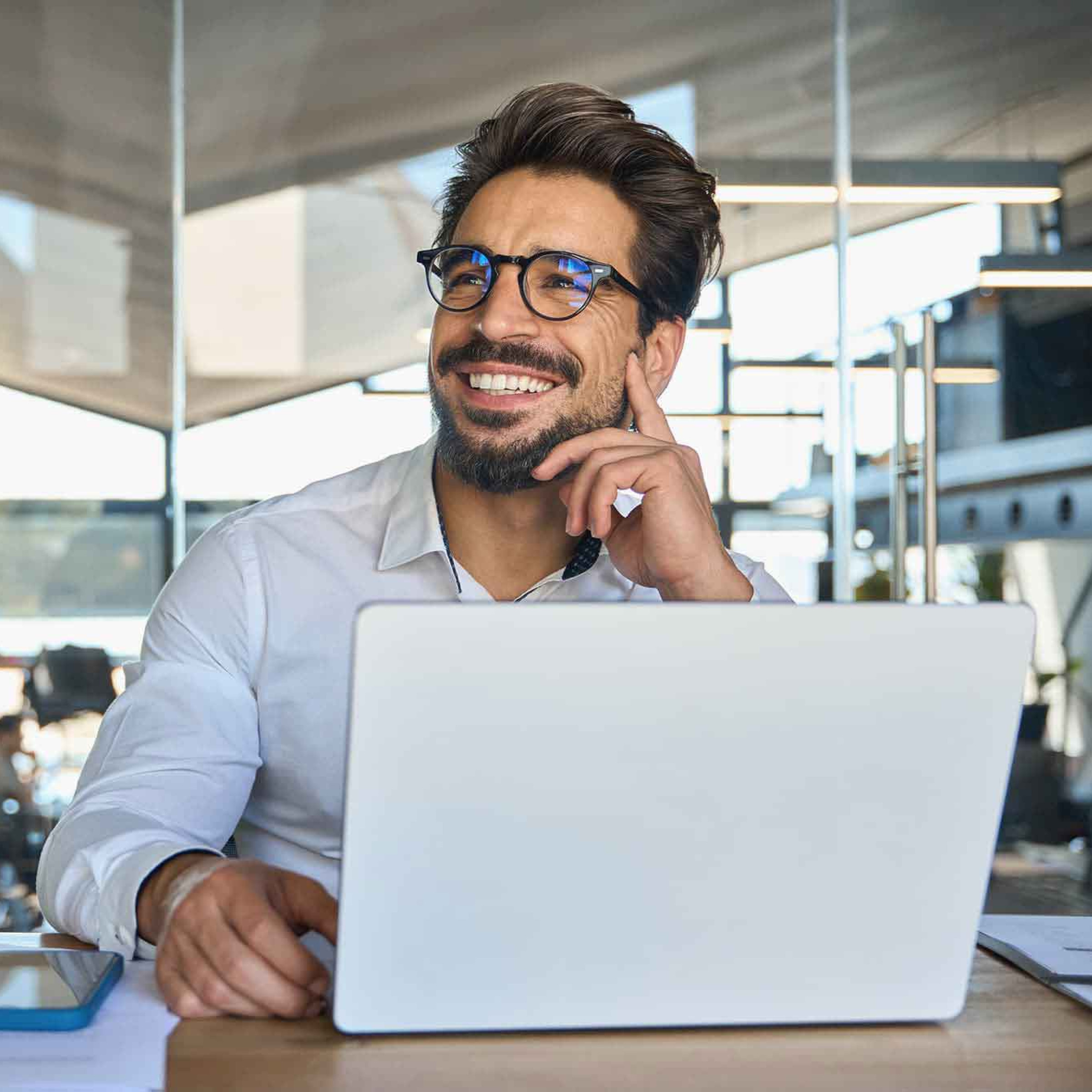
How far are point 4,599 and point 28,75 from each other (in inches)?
59.2

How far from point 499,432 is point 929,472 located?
2609 millimetres

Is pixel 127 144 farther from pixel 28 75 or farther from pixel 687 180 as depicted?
pixel 687 180

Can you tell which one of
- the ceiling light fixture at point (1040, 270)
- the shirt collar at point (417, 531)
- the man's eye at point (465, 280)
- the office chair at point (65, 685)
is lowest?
the office chair at point (65, 685)

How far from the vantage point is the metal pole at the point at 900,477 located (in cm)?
411

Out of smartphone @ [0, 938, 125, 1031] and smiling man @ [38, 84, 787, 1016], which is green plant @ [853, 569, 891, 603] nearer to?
smiling man @ [38, 84, 787, 1016]

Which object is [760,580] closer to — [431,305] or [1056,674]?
[431,305]

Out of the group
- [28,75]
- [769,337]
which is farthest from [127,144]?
[769,337]

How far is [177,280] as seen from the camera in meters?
4.08

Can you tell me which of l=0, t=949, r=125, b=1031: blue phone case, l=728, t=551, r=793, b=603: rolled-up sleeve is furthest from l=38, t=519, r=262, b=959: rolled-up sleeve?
l=728, t=551, r=793, b=603: rolled-up sleeve

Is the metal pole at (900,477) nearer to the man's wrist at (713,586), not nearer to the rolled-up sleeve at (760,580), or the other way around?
the rolled-up sleeve at (760,580)

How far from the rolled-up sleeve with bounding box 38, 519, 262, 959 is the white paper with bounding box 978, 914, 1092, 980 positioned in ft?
2.11

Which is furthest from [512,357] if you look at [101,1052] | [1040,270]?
[1040,270]

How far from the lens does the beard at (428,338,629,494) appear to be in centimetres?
168

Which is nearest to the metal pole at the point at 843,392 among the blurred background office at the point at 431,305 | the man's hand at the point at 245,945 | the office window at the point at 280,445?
the blurred background office at the point at 431,305
